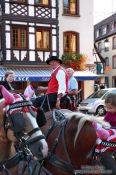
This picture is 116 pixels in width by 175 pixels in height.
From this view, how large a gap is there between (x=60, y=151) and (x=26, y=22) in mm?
19382

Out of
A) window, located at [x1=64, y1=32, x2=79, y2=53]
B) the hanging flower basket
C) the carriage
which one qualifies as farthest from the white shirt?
window, located at [x1=64, y1=32, x2=79, y2=53]

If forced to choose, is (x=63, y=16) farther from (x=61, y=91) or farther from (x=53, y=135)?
(x=53, y=135)

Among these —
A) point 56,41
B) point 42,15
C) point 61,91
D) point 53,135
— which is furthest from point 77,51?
point 53,135

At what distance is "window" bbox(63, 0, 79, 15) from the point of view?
79.6ft

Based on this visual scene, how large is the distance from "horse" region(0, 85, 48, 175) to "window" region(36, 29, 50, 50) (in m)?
19.3

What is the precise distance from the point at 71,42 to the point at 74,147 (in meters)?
21.3

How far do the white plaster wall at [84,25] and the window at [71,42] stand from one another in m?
0.34

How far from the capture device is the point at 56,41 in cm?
2347

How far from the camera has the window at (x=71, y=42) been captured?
24.3 metres

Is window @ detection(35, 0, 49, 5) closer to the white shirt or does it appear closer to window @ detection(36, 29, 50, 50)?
window @ detection(36, 29, 50, 50)

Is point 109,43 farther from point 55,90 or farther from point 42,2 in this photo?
point 55,90

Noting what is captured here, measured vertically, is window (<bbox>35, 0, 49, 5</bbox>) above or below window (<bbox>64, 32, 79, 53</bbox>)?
above

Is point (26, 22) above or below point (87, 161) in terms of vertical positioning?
above

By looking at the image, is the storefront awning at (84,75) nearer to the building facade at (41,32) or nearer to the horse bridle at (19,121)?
the building facade at (41,32)
